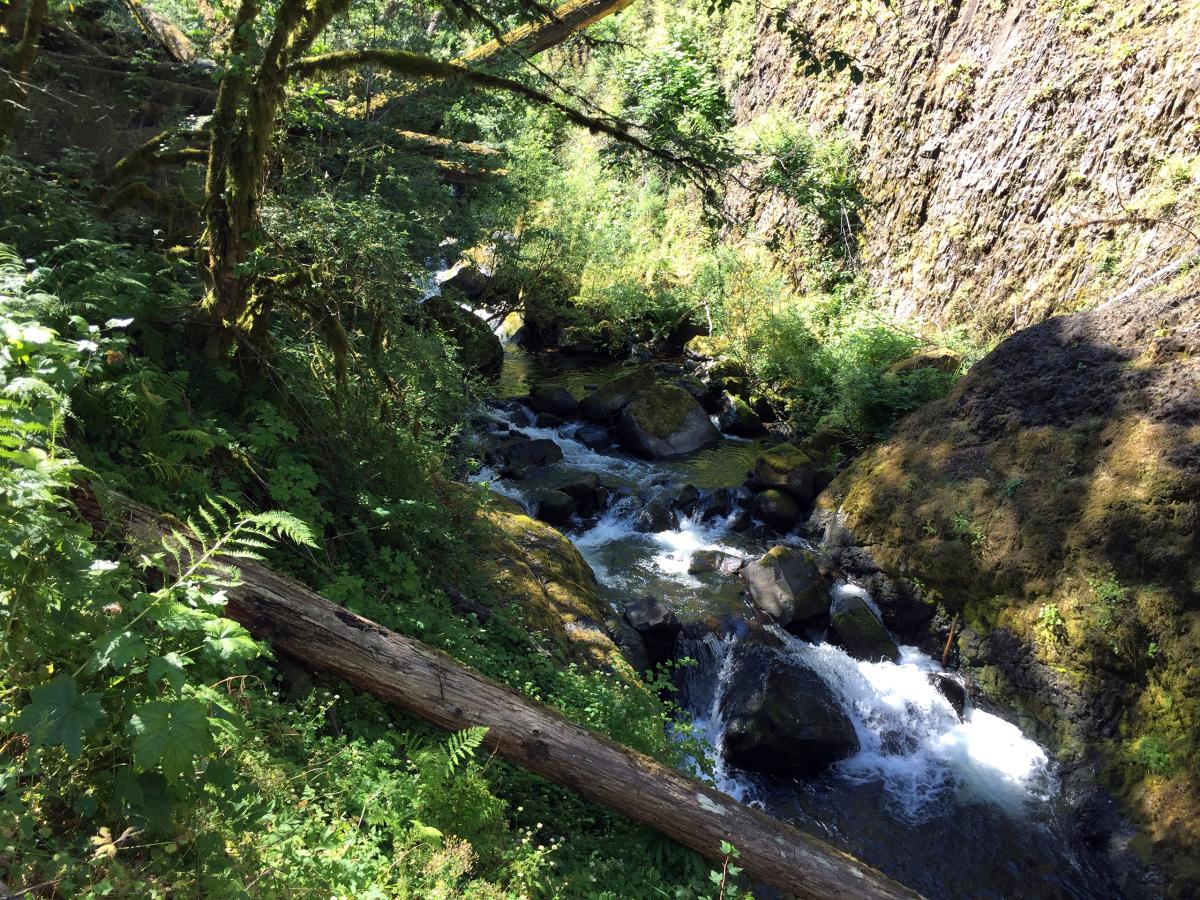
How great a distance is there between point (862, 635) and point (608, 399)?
22.7 ft

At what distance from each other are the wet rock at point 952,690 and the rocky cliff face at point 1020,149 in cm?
618

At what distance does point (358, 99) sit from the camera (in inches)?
452

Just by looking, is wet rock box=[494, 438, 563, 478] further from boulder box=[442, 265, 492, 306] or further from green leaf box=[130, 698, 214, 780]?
green leaf box=[130, 698, 214, 780]

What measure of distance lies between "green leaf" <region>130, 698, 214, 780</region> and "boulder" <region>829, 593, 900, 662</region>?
7090 millimetres

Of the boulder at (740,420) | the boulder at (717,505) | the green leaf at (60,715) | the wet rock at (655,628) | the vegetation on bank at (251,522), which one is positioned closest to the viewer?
the green leaf at (60,715)

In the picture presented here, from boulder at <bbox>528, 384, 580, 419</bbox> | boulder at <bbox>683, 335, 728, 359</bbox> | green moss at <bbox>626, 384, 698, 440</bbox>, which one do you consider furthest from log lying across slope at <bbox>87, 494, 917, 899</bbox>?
boulder at <bbox>683, 335, 728, 359</bbox>

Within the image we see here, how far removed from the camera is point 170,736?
2076 mm

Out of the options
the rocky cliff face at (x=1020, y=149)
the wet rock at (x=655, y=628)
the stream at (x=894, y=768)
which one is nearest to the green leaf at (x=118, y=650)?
the stream at (x=894, y=768)

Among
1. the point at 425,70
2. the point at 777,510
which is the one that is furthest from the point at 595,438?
the point at 425,70

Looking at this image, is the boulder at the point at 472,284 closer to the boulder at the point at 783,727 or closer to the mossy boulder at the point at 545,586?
the mossy boulder at the point at 545,586

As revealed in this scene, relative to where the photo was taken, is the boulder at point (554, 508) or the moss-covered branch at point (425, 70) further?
the boulder at point (554, 508)

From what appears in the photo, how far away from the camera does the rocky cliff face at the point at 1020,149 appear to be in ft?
34.8

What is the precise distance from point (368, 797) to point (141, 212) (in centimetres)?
664

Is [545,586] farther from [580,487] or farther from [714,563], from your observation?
[580,487]
